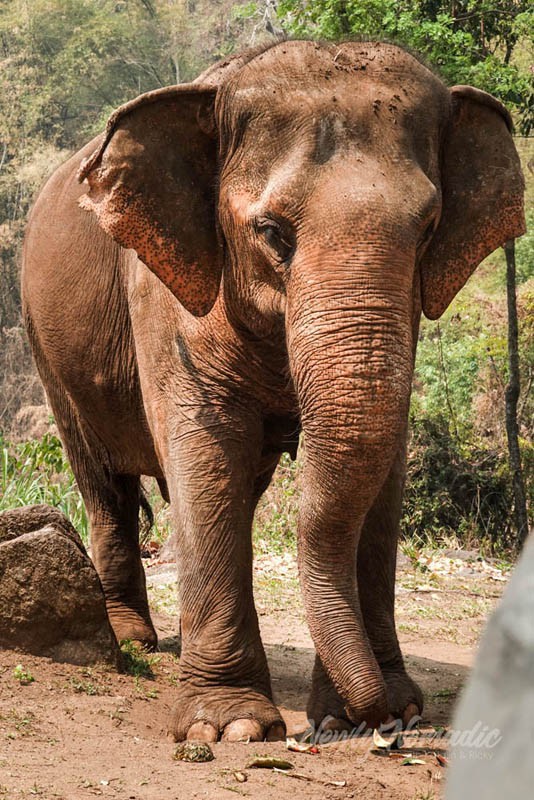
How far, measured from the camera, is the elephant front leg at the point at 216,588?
4.27 meters

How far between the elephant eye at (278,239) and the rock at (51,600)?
62.2 inches

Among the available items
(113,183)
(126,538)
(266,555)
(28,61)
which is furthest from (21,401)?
(113,183)

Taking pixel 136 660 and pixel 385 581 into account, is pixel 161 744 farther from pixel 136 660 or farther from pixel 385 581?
pixel 136 660

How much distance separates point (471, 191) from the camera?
4.55m

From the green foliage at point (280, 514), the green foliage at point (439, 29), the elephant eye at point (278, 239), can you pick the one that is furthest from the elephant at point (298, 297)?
the green foliage at point (280, 514)

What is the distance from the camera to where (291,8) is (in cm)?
1057

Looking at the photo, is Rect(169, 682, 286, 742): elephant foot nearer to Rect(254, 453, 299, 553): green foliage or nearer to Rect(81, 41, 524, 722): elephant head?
Rect(81, 41, 524, 722): elephant head

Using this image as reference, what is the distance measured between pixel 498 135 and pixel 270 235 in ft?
3.93

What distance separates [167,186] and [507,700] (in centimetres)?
405

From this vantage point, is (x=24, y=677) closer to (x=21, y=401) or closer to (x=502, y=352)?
(x=502, y=352)

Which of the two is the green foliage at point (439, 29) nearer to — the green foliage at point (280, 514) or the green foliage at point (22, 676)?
the green foliage at point (280, 514)

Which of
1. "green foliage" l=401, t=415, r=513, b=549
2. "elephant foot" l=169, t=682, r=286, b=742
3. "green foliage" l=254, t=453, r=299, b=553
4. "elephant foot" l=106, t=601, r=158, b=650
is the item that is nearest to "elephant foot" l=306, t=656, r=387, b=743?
"elephant foot" l=169, t=682, r=286, b=742

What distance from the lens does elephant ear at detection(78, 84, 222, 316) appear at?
171 inches

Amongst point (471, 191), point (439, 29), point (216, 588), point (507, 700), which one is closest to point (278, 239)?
point (471, 191)
